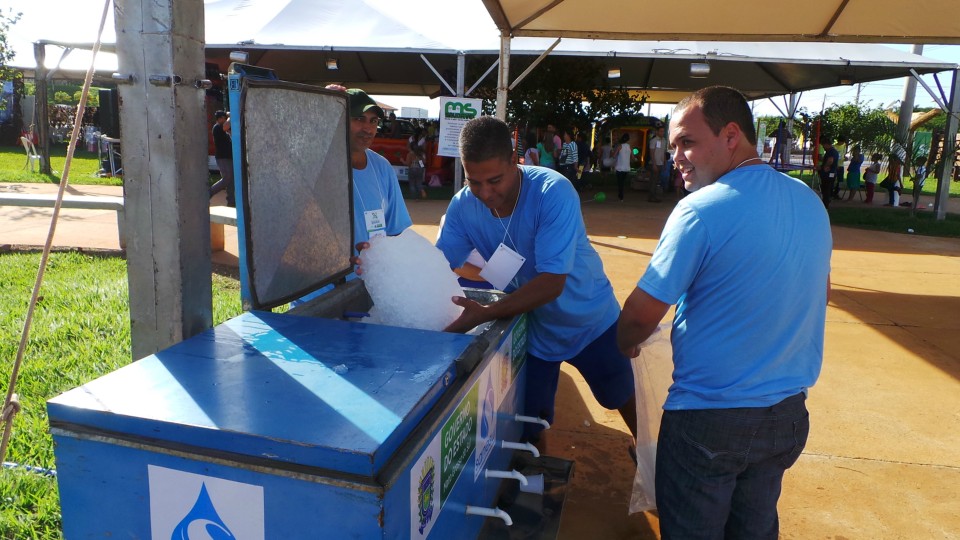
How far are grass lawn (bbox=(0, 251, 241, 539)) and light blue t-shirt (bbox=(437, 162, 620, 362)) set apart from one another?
1.83 meters

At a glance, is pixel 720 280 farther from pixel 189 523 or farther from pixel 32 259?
pixel 32 259

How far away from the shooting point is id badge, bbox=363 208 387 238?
9.34 ft

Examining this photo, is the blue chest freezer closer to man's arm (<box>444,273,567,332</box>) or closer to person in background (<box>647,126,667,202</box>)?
man's arm (<box>444,273,567,332</box>)

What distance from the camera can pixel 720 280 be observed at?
5.70 ft

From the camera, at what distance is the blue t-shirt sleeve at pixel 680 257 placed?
1709 millimetres

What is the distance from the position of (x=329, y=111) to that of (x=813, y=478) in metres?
2.71

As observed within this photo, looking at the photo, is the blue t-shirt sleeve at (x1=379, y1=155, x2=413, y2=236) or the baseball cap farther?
the blue t-shirt sleeve at (x1=379, y1=155, x2=413, y2=236)

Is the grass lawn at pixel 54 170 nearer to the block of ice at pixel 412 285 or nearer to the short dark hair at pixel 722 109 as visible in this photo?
the block of ice at pixel 412 285

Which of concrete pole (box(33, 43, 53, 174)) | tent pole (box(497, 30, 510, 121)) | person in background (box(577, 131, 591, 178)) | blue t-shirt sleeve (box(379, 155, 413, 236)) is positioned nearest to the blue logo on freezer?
blue t-shirt sleeve (box(379, 155, 413, 236))

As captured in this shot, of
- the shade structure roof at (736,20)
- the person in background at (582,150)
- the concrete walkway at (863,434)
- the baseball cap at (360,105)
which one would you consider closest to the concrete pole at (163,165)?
the baseball cap at (360,105)

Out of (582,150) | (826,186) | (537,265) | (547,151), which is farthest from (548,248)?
(826,186)

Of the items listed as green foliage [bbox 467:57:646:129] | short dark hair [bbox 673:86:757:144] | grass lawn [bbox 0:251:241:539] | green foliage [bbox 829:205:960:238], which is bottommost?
grass lawn [bbox 0:251:241:539]

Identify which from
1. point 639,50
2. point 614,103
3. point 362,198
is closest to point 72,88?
point 614,103

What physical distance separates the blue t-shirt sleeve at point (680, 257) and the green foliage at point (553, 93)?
1440 centimetres
